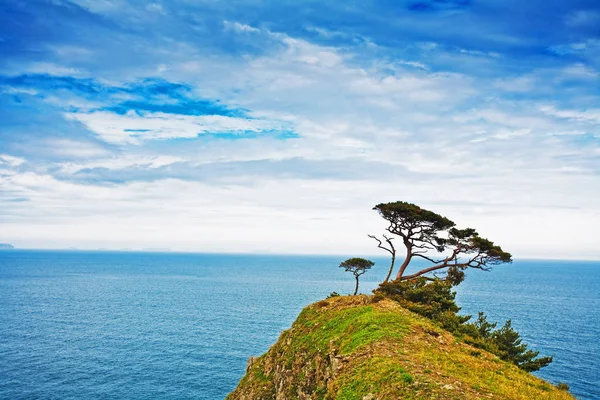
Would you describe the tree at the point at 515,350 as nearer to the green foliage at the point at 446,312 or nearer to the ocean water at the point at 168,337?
the green foliage at the point at 446,312

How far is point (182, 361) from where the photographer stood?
82.1m

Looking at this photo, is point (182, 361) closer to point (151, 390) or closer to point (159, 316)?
point (151, 390)

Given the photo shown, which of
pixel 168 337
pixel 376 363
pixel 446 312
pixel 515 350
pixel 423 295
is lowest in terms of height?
pixel 168 337

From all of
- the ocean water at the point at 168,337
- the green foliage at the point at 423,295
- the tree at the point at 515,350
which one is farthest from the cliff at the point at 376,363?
the ocean water at the point at 168,337

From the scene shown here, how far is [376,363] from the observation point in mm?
22031

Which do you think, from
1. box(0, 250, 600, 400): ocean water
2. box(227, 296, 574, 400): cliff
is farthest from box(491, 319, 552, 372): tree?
box(0, 250, 600, 400): ocean water

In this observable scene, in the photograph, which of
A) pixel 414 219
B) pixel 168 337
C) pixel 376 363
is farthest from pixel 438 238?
pixel 168 337

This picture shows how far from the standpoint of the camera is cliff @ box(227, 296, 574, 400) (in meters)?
18.7

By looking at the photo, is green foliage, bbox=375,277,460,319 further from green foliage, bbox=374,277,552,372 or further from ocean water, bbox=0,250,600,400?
ocean water, bbox=0,250,600,400

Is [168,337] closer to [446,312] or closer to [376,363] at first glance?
[446,312]

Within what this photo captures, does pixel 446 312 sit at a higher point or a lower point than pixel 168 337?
higher

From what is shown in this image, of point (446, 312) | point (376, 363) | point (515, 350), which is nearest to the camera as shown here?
point (376, 363)

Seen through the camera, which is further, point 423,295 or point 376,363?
point 423,295

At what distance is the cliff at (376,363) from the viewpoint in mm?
18703
